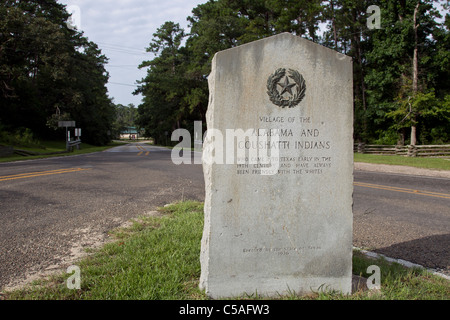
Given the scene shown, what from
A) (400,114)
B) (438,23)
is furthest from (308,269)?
(438,23)

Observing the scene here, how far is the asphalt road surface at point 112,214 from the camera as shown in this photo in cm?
413

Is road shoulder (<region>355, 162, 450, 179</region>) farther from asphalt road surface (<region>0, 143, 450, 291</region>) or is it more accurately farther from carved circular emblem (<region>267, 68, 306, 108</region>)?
carved circular emblem (<region>267, 68, 306, 108</region>)

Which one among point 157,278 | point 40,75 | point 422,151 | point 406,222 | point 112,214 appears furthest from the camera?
point 40,75

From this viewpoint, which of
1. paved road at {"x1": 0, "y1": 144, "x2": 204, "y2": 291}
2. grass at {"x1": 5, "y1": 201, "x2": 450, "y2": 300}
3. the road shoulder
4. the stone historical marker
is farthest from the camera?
the road shoulder

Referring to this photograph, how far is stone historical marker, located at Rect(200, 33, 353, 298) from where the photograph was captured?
3.07 m

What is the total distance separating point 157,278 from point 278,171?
1.61 meters

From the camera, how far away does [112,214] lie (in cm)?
611

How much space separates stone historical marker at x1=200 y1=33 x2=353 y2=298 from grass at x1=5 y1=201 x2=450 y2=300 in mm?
273

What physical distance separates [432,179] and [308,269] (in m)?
11.0

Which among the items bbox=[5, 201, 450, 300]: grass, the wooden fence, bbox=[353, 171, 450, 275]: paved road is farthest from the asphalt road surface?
the wooden fence

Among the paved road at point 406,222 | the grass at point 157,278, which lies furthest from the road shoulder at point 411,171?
the grass at point 157,278

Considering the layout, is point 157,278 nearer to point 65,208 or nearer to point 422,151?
point 65,208

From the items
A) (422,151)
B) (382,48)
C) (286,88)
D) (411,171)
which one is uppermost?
(382,48)

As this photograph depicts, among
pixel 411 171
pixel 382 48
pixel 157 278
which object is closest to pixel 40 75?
pixel 382 48
